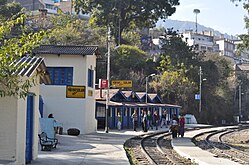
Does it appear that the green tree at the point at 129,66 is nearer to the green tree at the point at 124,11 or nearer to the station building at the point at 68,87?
the green tree at the point at 124,11

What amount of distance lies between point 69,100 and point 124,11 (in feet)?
105

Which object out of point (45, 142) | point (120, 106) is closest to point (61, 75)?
point (120, 106)

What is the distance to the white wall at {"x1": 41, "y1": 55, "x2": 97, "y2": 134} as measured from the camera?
33.5m

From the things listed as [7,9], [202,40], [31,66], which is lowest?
[31,66]

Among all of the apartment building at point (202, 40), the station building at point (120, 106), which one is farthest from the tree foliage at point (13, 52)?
the apartment building at point (202, 40)

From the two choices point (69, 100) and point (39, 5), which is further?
point (39, 5)

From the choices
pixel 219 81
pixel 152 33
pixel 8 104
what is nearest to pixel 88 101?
pixel 8 104

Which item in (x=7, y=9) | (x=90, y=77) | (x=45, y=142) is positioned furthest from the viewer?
(x=7, y=9)

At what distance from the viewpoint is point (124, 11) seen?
210 ft

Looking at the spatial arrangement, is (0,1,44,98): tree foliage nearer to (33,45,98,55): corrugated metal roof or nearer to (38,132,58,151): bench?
(38,132,58,151): bench

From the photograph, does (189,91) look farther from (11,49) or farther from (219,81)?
(11,49)

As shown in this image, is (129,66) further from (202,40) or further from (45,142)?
(202,40)

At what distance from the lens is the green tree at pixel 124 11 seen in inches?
2442

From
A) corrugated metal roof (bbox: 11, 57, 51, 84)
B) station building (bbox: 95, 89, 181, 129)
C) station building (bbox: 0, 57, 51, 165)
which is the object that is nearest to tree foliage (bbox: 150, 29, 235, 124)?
station building (bbox: 95, 89, 181, 129)
